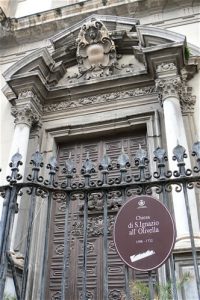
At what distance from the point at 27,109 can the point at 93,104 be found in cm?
127

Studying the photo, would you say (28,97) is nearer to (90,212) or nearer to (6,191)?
(90,212)

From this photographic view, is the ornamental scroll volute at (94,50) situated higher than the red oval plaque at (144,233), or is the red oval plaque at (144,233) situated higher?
the ornamental scroll volute at (94,50)

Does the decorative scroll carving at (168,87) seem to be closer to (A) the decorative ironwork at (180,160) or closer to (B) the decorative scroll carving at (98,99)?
(B) the decorative scroll carving at (98,99)

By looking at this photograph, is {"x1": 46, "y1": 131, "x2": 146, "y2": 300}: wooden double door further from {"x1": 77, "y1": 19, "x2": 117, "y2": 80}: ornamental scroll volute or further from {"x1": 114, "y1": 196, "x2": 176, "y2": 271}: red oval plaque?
{"x1": 114, "y1": 196, "x2": 176, "y2": 271}: red oval plaque

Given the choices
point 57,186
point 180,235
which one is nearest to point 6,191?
point 57,186

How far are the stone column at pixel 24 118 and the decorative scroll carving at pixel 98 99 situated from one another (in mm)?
361

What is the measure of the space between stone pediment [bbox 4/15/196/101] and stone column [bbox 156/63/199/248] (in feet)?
1.52

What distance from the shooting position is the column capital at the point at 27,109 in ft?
22.6

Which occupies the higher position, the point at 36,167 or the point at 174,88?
the point at 174,88

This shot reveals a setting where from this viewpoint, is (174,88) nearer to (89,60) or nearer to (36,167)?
(89,60)

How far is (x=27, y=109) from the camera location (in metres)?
6.91

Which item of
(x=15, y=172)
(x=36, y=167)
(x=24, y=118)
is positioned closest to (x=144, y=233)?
(x=36, y=167)

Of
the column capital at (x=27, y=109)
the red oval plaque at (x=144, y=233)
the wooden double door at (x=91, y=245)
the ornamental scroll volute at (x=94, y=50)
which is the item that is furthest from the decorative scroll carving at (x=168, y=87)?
the red oval plaque at (x=144, y=233)

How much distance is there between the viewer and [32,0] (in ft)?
32.4
